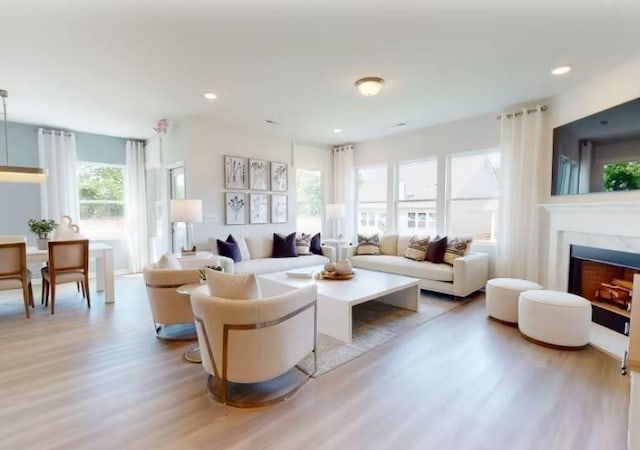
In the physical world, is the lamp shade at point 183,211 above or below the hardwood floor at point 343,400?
above

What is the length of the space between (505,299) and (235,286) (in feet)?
9.73

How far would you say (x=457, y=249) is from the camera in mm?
4496

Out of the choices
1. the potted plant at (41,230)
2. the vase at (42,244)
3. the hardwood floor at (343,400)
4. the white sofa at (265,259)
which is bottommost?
the hardwood floor at (343,400)

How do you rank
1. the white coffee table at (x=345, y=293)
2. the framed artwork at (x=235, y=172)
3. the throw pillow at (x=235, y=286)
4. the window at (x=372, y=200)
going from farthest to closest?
the window at (x=372, y=200)
the framed artwork at (x=235, y=172)
the white coffee table at (x=345, y=293)
the throw pillow at (x=235, y=286)

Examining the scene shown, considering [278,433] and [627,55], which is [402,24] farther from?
[278,433]

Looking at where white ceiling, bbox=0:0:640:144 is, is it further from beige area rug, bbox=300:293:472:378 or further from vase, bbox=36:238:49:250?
beige area rug, bbox=300:293:472:378

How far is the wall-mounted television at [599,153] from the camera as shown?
2.96 m

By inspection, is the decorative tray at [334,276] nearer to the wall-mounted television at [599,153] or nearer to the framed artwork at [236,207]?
the framed artwork at [236,207]

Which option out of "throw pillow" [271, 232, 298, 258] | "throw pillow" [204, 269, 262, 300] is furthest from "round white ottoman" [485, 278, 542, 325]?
"throw pillow" [271, 232, 298, 258]

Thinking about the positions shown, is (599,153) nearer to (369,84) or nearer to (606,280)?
(606,280)

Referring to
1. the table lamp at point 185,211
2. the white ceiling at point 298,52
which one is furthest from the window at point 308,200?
the table lamp at point 185,211

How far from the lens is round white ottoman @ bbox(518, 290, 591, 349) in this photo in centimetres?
279

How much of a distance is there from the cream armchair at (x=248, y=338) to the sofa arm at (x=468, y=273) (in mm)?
2788

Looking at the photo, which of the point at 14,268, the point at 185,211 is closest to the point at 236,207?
the point at 185,211
